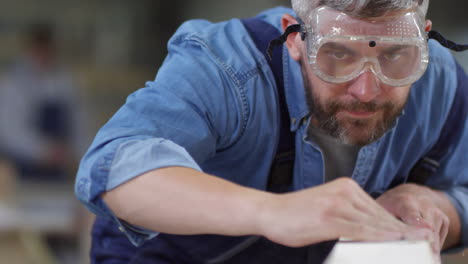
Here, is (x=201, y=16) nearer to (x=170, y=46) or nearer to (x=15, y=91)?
(x=15, y=91)

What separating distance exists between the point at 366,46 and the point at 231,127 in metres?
0.33

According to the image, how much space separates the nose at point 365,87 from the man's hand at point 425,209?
254 mm

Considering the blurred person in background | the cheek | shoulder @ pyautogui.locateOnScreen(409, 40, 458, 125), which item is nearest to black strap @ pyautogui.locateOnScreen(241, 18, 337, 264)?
the cheek

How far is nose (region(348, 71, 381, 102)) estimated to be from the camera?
137 centimetres

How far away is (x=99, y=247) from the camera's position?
1.63 metres

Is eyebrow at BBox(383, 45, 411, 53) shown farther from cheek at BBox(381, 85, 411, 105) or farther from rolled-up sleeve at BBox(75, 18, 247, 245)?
rolled-up sleeve at BBox(75, 18, 247, 245)

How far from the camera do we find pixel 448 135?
1.67 meters

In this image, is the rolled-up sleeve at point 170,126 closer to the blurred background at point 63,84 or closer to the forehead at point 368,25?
the forehead at point 368,25

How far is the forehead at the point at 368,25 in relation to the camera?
134 cm

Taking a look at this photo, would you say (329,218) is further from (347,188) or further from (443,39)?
(443,39)

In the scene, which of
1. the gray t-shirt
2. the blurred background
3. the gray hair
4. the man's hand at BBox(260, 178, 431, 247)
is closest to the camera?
the man's hand at BBox(260, 178, 431, 247)

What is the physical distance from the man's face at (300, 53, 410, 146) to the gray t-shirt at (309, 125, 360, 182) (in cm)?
11

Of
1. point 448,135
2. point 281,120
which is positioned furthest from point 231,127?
point 448,135

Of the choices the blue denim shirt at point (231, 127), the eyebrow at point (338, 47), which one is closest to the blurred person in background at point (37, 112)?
the blue denim shirt at point (231, 127)
